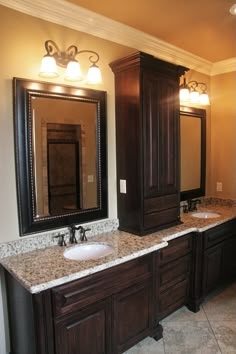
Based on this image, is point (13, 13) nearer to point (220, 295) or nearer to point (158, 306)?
point (158, 306)

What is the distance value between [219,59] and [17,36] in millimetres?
2357

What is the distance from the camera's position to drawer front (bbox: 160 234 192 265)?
2.21m

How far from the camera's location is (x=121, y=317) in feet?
6.14

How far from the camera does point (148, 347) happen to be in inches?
Result: 82.8

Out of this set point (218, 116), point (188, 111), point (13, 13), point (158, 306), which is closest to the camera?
point (13, 13)

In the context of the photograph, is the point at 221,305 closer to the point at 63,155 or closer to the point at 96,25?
the point at 63,155

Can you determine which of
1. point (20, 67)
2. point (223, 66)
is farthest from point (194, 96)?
point (20, 67)

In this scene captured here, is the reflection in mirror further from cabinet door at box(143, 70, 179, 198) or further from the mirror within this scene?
the mirror

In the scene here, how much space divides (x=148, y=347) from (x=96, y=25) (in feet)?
A: 8.42

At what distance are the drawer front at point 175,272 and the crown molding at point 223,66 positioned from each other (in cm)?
230

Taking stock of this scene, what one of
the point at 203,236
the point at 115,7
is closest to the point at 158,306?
the point at 203,236

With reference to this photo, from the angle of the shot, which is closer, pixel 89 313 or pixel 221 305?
pixel 89 313

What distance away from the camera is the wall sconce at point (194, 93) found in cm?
292

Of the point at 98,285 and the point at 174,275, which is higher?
the point at 98,285
